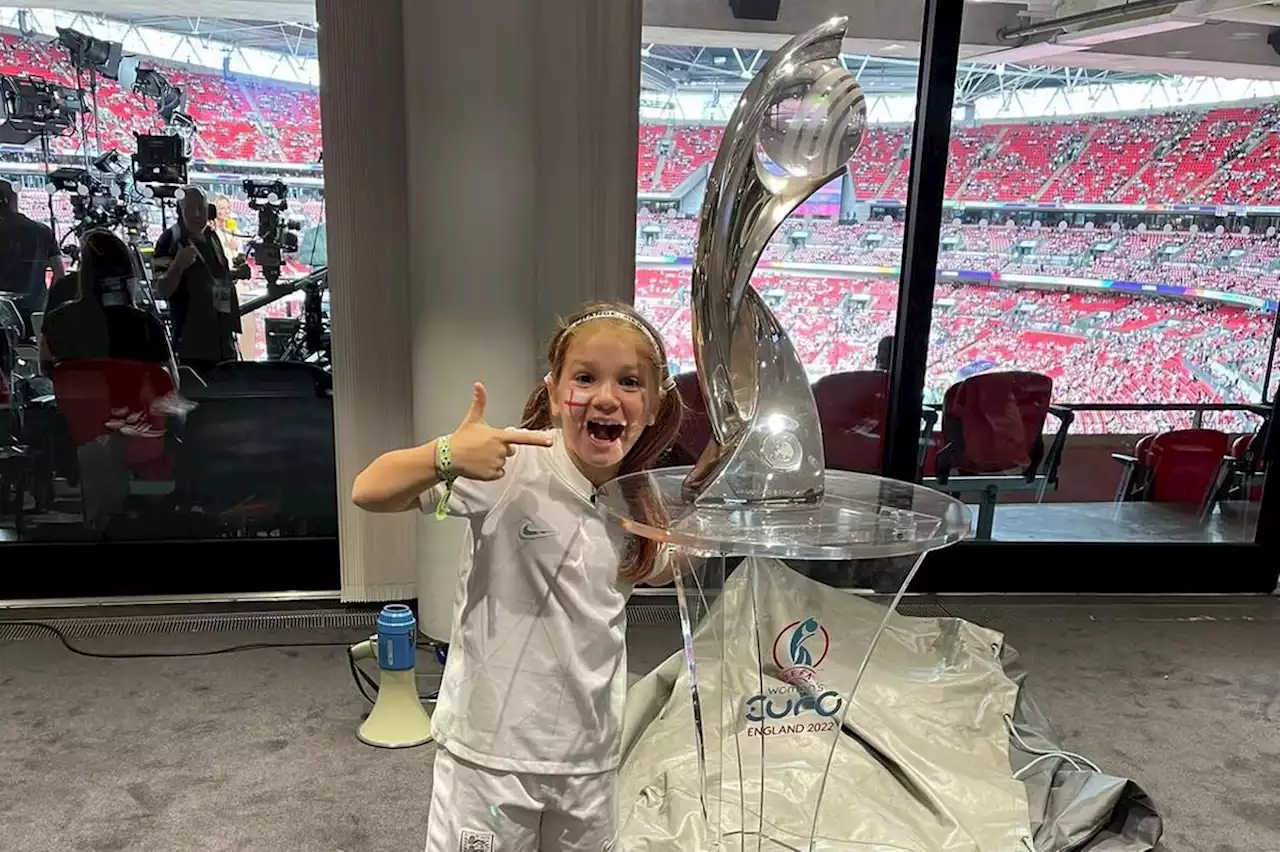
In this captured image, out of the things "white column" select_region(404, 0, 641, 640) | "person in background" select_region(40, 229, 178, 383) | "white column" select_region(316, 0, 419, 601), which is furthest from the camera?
"person in background" select_region(40, 229, 178, 383)

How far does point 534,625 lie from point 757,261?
516 millimetres

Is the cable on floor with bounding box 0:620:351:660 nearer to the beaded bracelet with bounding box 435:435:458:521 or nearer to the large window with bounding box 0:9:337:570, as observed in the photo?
the large window with bounding box 0:9:337:570

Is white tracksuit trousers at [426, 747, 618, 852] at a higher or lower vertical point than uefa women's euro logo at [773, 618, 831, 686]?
lower

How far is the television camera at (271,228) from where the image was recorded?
2820 mm

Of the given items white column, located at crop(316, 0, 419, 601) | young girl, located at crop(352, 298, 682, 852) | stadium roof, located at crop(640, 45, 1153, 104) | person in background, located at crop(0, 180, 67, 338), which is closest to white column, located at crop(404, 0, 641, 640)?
white column, located at crop(316, 0, 419, 601)

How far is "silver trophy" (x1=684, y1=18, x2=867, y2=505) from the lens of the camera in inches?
43.3

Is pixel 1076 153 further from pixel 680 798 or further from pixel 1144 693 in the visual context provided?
pixel 680 798

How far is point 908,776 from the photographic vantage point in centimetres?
192

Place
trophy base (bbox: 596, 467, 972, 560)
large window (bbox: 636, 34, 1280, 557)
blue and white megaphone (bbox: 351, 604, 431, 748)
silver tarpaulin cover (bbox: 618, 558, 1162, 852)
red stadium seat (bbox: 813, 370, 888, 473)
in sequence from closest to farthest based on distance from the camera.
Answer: trophy base (bbox: 596, 467, 972, 560), silver tarpaulin cover (bbox: 618, 558, 1162, 852), blue and white megaphone (bbox: 351, 604, 431, 748), large window (bbox: 636, 34, 1280, 557), red stadium seat (bbox: 813, 370, 888, 473)

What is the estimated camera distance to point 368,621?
9.13 ft

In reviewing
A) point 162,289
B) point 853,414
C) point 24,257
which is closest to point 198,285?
point 162,289

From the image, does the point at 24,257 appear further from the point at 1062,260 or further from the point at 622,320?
the point at 1062,260

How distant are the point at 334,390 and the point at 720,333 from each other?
1.76m

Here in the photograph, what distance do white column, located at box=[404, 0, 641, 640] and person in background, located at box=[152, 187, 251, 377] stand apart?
0.74 metres
